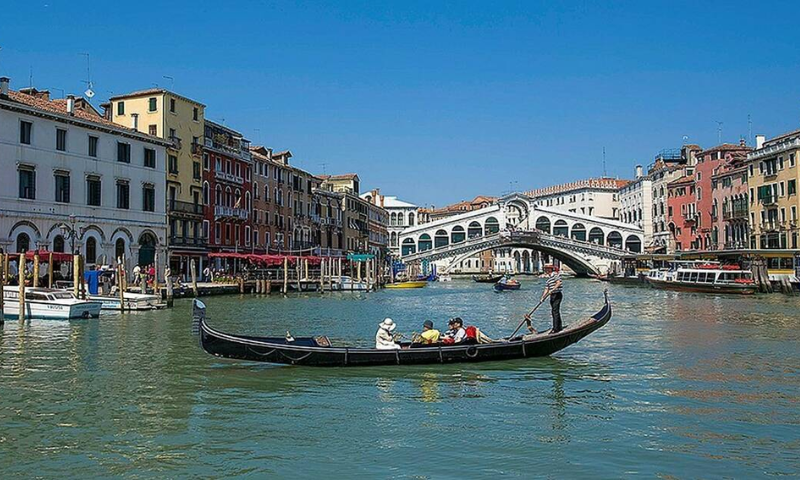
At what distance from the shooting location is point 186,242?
3434 cm

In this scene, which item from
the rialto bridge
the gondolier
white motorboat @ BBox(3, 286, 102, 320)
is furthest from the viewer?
the rialto bridge

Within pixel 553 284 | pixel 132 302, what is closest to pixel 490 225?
pixel 132 302

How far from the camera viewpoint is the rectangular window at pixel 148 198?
31.3 metres

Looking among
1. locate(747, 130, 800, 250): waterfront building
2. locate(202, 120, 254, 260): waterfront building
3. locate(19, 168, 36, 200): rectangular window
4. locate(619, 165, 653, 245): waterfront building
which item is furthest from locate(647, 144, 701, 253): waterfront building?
locate(19, 168, 36, 200): rectangular window

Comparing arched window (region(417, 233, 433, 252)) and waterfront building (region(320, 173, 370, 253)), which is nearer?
waterfront building (region(320, 173, 370, 253))

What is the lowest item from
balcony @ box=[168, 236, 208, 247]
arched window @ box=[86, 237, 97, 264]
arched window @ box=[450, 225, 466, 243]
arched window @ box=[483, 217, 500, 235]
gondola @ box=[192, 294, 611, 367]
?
gondola @ box=[192, 294, 611, 367]

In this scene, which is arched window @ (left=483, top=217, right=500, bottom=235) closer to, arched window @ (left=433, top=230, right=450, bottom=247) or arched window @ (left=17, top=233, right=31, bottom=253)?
arched window @ (left=433, top=230, right=450, bottom=247)

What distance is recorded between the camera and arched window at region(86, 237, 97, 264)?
28203 mm

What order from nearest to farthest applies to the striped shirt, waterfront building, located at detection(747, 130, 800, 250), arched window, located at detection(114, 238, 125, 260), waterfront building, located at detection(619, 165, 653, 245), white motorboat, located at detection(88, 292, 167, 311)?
the striped shirt, white motorboat, located at detection(88, 292, 167, 311), arched window, located at detection(114, 238, 125, 260), waterfront building, located at detection(747, 130, 800, 250), waterfront building, located at detection(619, 165, 653, 245)

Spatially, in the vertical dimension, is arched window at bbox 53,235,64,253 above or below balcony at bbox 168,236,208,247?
below

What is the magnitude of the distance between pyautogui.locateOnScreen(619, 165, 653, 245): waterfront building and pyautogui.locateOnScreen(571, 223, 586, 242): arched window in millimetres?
4076

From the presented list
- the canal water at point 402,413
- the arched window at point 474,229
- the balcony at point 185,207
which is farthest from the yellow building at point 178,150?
the arched window at point 474,229

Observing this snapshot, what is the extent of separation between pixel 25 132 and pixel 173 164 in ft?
27.0

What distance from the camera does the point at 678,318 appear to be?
2219cm
